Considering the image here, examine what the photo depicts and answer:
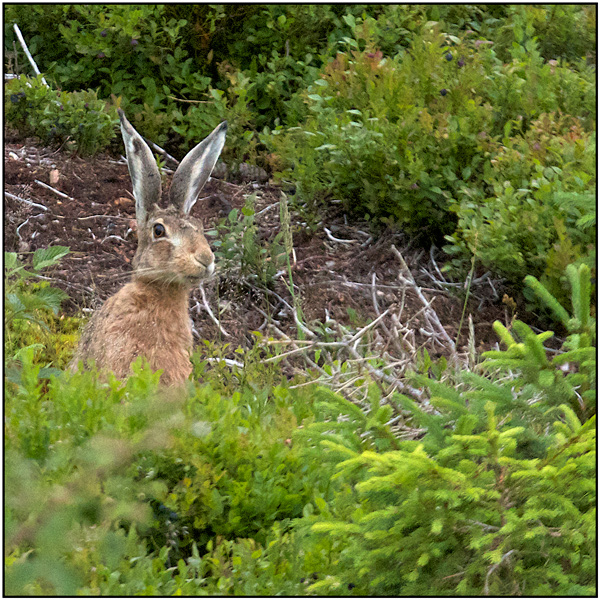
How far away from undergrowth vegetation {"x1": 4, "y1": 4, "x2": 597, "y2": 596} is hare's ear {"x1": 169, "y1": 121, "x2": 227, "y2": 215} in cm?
70

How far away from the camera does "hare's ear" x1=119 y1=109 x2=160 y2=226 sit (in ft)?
12.3

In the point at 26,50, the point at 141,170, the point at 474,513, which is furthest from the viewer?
the point at 26,50

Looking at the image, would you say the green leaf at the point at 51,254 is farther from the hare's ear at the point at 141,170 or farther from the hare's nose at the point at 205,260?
the hare's nose at the point at 205,260

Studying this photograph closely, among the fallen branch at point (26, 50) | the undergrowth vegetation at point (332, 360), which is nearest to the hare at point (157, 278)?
the undergrowth vegetation at point (332, 360)

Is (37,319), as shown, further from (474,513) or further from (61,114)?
(474,513)

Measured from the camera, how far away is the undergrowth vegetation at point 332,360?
221cm

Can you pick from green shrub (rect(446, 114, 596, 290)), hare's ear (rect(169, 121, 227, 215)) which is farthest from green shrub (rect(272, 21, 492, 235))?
hare's ear (rect(169, 121, 227, 215))

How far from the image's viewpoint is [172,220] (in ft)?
12.9

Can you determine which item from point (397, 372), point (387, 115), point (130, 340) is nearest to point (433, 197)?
point (387, 115)

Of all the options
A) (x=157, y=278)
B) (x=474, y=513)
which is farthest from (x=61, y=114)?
(x=474, y=513)

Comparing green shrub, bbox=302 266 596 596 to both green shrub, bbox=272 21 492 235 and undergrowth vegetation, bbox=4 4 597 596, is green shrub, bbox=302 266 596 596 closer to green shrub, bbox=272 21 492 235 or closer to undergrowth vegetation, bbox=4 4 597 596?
undergrowth vegetation, bbox=4 4 597 596

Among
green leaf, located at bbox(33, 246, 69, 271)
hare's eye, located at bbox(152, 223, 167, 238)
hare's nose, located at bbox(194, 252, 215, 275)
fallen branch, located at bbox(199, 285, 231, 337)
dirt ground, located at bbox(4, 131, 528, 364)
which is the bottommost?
fallen branch, located at bbox(199, 285, 231, 337)

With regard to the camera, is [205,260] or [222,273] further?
[222,273]

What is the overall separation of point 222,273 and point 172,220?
4.54 ft
